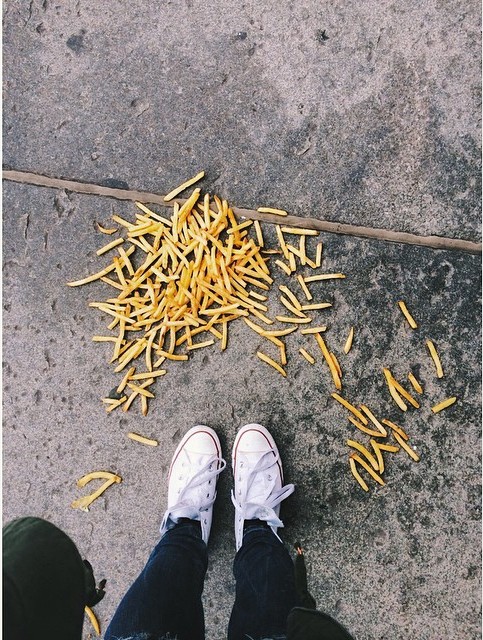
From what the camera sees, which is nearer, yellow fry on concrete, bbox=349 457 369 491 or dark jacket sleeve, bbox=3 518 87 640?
dark jacket sleeve, bbox=3 518 87 640

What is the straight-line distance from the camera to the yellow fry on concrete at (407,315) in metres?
2.53

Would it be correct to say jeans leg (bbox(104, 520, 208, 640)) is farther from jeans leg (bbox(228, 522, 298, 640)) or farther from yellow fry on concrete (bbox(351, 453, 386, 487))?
yellow fry on concrete (bbox(351, 453, 386, 487))

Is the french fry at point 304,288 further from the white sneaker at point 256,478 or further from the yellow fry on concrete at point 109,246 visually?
the yellow fry on concrete at point 109,246

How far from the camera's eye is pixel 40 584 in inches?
71.2

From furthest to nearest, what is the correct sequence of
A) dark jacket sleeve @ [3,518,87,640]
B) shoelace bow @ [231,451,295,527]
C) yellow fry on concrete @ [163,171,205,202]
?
1. yellow fry on concrete @ [163,171,205,202]
2. shoelace bow @ [231,451,295,527]
3. dark jacket sleeve @ [3,518,87,640]

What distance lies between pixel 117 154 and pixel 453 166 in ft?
5.12

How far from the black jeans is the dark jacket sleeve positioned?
0.90 ft

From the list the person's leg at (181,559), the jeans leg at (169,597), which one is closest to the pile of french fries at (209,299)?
the person's leg at (181,559)

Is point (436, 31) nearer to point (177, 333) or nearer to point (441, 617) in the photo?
point (177, 333)

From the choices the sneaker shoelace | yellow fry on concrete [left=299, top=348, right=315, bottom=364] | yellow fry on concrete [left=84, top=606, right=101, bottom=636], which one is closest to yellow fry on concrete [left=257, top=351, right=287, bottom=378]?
yellow fry on concrete [left=299, top=348, right=315, bottom=364]

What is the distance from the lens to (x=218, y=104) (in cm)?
266

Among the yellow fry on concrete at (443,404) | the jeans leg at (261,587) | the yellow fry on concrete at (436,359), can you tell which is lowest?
the jeans leg at (261,587)

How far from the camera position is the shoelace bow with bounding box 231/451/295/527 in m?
2.51

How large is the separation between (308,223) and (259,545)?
4.74 ft
